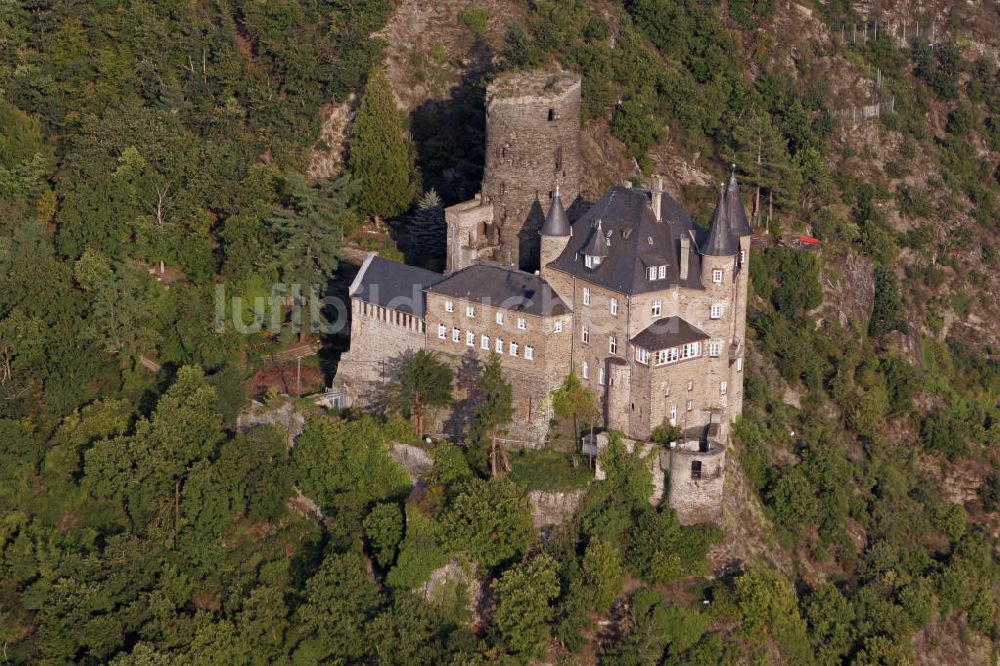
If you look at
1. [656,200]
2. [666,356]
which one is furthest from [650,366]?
[656,200]

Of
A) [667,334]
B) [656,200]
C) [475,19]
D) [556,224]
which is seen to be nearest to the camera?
[667,334]

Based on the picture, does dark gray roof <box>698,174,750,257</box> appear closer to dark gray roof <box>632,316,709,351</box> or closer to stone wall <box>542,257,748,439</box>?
stone wall <box>542,257,748,439</box>

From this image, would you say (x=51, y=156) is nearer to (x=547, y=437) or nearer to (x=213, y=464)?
(x=213, y=464)

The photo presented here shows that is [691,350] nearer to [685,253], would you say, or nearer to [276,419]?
[685,253]

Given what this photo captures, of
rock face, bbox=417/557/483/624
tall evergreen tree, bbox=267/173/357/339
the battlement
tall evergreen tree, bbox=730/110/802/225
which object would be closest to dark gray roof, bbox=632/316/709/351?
rock face, bbox=417/557/483/624

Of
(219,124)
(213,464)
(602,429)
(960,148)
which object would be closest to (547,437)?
(602,429)
